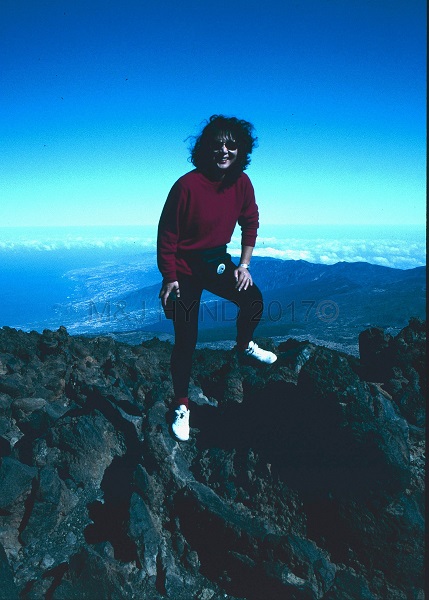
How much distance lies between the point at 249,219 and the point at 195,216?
36.7 inches

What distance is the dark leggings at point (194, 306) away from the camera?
4066 mm

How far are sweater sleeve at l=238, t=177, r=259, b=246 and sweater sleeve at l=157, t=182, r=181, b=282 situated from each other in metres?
1.04

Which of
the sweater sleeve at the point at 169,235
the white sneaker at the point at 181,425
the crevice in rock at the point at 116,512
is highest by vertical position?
the sweater sleeve at the point at 169,235

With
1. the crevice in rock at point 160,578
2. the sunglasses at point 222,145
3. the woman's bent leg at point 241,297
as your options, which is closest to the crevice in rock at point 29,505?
the crevice in rock at point 160,578

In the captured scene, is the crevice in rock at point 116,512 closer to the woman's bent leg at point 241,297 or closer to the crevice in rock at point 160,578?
the crevice in rock at point 160,578

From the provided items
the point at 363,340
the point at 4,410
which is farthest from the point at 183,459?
the point at 363,340

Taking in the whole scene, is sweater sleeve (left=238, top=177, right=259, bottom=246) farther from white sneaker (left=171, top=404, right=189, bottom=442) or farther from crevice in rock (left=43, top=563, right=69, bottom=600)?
crevice in rock (left=43, top=563, right=69, bottom=600)

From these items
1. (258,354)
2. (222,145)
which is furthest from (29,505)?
(222,145)

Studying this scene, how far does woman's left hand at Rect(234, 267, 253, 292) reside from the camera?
164 inches

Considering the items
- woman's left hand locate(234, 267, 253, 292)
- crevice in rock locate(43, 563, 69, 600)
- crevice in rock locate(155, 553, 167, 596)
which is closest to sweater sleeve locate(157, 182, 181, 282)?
woman's left hand locate(234, 267, 253, 292)

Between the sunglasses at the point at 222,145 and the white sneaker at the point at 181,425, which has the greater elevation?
the sunglasses at the point at 222,145

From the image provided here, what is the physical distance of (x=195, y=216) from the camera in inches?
150

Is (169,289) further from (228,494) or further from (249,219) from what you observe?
(228,494)

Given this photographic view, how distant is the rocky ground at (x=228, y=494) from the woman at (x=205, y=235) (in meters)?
0.79
